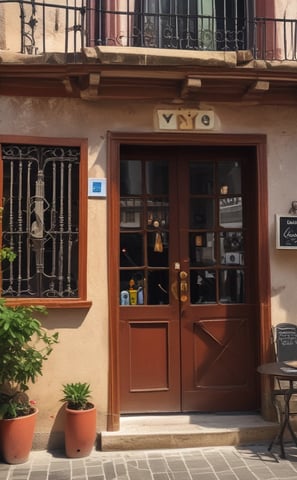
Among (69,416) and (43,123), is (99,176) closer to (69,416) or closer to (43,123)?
(43,123)

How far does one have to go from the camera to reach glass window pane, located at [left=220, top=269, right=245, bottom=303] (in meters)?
5.42

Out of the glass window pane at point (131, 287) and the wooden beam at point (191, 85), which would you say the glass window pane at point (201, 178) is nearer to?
the wooden beam at point (191, 85)

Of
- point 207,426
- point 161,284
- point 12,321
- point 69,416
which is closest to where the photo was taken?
point 12,321

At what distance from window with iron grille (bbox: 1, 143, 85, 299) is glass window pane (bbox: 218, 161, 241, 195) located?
151cm

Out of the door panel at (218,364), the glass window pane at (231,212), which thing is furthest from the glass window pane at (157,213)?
the door panel at (218,364)

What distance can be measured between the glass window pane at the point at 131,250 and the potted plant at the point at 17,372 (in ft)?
3.84

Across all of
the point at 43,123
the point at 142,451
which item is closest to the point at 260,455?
the point at 142,451

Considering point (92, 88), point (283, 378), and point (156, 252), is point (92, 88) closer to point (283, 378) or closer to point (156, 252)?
point (156, 252)

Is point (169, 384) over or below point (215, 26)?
below

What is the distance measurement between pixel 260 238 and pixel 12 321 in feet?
8.17

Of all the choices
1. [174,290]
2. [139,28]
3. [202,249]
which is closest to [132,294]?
[174,290]

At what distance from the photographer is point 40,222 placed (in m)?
4.93

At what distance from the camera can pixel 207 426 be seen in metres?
4.93

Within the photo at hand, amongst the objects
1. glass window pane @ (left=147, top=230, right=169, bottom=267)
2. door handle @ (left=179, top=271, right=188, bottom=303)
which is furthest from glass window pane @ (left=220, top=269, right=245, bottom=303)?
glass window pane @ (left=147, top=230, right=169, bottom=267)
